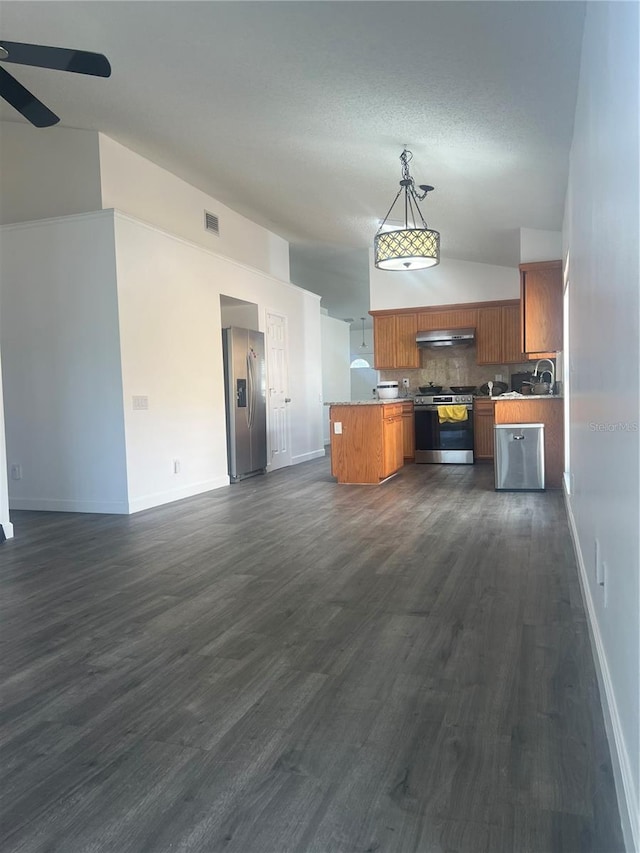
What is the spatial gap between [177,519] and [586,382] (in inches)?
134

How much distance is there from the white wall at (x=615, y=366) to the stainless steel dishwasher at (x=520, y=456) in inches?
120

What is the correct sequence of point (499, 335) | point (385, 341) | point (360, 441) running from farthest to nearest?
point (385, 341)
point (499, 335)
point (360, 441)

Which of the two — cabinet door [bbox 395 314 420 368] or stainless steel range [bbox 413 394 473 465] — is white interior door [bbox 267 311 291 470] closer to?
cabinet door [bbox 395 314 420 368]

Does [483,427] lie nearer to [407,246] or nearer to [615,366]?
[407,246]

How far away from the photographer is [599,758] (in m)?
1.56

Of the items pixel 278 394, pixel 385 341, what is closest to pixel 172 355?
pixel 278 394

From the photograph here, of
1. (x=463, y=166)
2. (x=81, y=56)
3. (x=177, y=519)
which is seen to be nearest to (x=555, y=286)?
(x=463, y=166)

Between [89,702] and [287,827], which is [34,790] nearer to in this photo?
[89,702]

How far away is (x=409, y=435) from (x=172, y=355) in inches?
147

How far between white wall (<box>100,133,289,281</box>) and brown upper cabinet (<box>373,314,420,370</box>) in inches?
74.0

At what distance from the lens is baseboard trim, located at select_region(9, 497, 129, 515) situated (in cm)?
510

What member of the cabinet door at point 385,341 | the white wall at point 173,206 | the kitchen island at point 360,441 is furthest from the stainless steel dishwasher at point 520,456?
the white wall at point 173,206

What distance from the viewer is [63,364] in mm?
5191

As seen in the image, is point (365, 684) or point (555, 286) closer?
point (365, 684)
